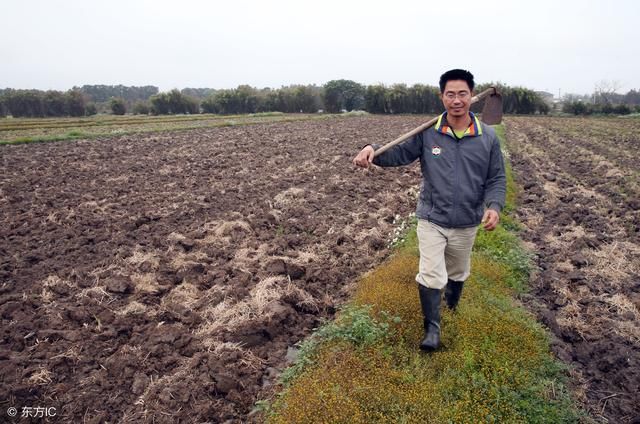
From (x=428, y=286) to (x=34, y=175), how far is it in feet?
48.4

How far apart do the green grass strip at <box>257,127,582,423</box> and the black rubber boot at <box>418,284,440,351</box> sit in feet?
0.38

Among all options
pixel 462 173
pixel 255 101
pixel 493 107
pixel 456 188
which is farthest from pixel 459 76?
pixel 255 101

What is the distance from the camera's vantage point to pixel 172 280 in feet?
19.3

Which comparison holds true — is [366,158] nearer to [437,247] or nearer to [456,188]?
[456,188]

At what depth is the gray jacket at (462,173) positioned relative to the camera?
3609mm

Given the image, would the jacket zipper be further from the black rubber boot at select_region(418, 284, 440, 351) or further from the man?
the black rubber boot at select_region(418, 284, 440, 351)

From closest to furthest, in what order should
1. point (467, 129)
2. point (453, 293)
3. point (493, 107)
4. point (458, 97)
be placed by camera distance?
point (458, 97)
point (467, 129)
point (453, 293)
point (493, 107)

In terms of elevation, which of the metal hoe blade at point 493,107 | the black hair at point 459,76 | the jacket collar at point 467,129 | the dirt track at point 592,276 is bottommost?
the dirt track at point 592,276

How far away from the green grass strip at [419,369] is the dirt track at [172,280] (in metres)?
0.58

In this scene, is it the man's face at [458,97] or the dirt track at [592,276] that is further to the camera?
the dirt track at [592,276]

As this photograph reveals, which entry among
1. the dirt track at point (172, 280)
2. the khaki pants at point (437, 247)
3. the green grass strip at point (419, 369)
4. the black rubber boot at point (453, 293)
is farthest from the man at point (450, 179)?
the dirt track at point (172, 280)

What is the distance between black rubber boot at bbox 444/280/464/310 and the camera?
14.3ft

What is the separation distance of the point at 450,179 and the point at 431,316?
1.36 meters

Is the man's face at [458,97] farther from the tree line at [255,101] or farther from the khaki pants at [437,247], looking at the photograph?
the tree line at [255,101]
